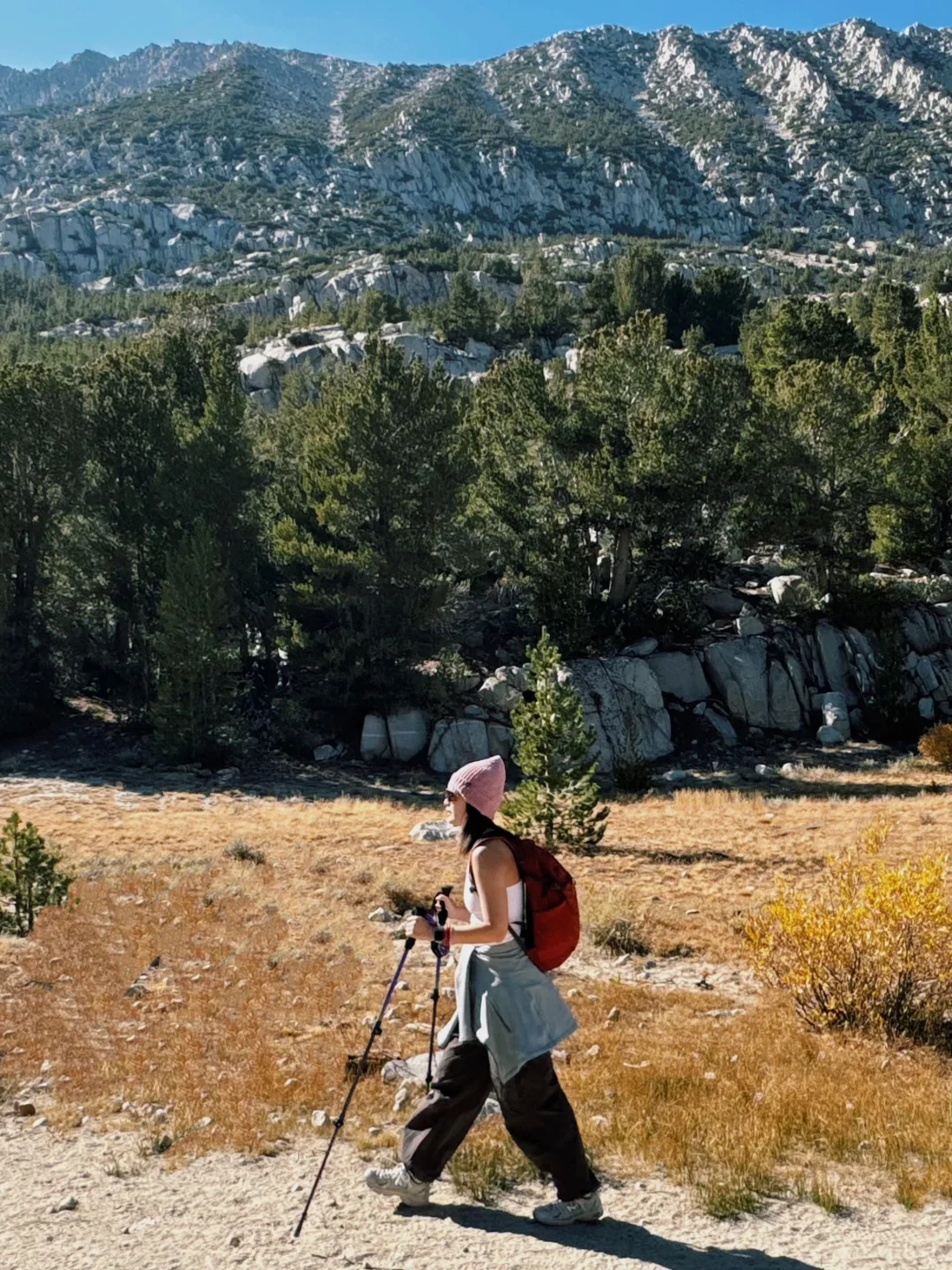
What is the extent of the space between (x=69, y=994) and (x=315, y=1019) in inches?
117

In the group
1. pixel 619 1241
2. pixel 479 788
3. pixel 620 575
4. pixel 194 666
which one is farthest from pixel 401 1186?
pixel 620 575

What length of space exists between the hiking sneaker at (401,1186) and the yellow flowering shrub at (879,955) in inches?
172

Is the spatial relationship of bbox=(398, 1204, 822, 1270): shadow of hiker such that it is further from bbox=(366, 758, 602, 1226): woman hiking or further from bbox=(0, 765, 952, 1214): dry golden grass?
bbox=(0, 765, 952, 1214): dry golden grass

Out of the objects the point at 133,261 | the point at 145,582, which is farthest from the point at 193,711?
the point at 133,261

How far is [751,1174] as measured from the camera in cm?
541

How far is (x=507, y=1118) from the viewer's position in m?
4.90

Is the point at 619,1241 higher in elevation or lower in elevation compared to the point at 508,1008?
lower

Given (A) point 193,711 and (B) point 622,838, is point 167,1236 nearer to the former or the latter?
(B) point 622,838

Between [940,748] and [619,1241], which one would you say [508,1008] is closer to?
[619,1241]

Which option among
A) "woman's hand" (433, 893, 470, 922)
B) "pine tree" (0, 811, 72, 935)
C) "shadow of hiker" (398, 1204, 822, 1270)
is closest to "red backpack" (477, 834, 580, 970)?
"woman's hand" (433, 893, 470, 922)

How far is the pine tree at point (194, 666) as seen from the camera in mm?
26172

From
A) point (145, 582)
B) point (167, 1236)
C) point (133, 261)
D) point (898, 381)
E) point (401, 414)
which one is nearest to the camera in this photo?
point (167, 1236)

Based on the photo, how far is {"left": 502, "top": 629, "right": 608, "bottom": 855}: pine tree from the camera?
52.7 feet

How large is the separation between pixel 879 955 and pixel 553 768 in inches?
333
